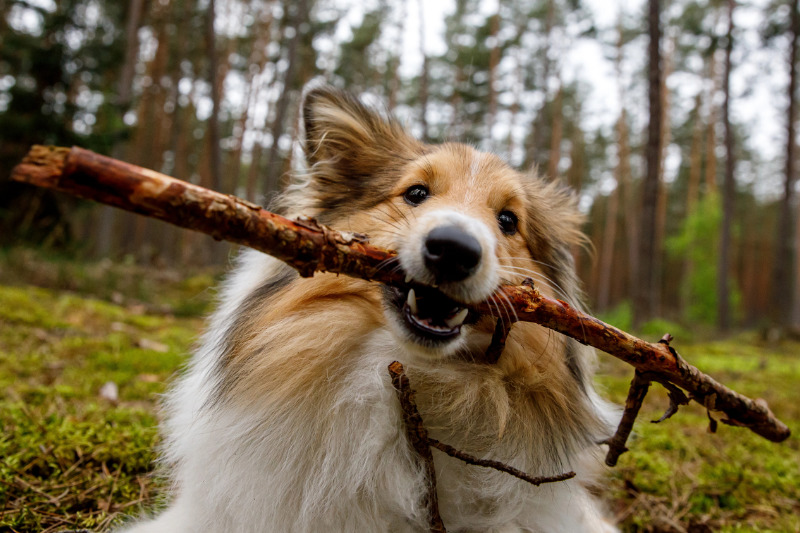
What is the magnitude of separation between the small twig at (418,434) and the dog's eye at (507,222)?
3.68ft

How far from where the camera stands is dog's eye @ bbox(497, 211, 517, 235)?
8.95 ft

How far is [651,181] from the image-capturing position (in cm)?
1083

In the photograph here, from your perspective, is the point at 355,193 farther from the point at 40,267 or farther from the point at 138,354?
the point at 40,267

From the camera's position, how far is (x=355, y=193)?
2.89 metres

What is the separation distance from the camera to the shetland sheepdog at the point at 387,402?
1938 millimetres

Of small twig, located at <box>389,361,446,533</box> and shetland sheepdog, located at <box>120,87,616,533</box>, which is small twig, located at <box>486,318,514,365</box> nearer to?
shetland sheepdog, located at <box>120,87,616,533</box>

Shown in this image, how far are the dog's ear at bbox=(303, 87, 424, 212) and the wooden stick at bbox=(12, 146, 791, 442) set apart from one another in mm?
1131

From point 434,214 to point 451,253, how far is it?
258 mm

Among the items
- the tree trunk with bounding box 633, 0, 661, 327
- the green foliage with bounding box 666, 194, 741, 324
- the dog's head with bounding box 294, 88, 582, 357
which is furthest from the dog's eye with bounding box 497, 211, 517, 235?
the green foliage with bounding box 666, 194, 741, 324

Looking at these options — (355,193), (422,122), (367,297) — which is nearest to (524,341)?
(367,297)

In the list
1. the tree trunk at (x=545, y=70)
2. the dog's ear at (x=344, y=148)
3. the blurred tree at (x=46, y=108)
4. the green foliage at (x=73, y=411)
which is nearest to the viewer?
the green foliage at (x=73, y=411)

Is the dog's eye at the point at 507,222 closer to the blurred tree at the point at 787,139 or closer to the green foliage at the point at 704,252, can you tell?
the blurred tree at the point at 787,139

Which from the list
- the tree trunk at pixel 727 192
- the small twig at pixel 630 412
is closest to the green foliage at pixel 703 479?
the small twig at pixel 630 412

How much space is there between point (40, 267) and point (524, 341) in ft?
29.4
